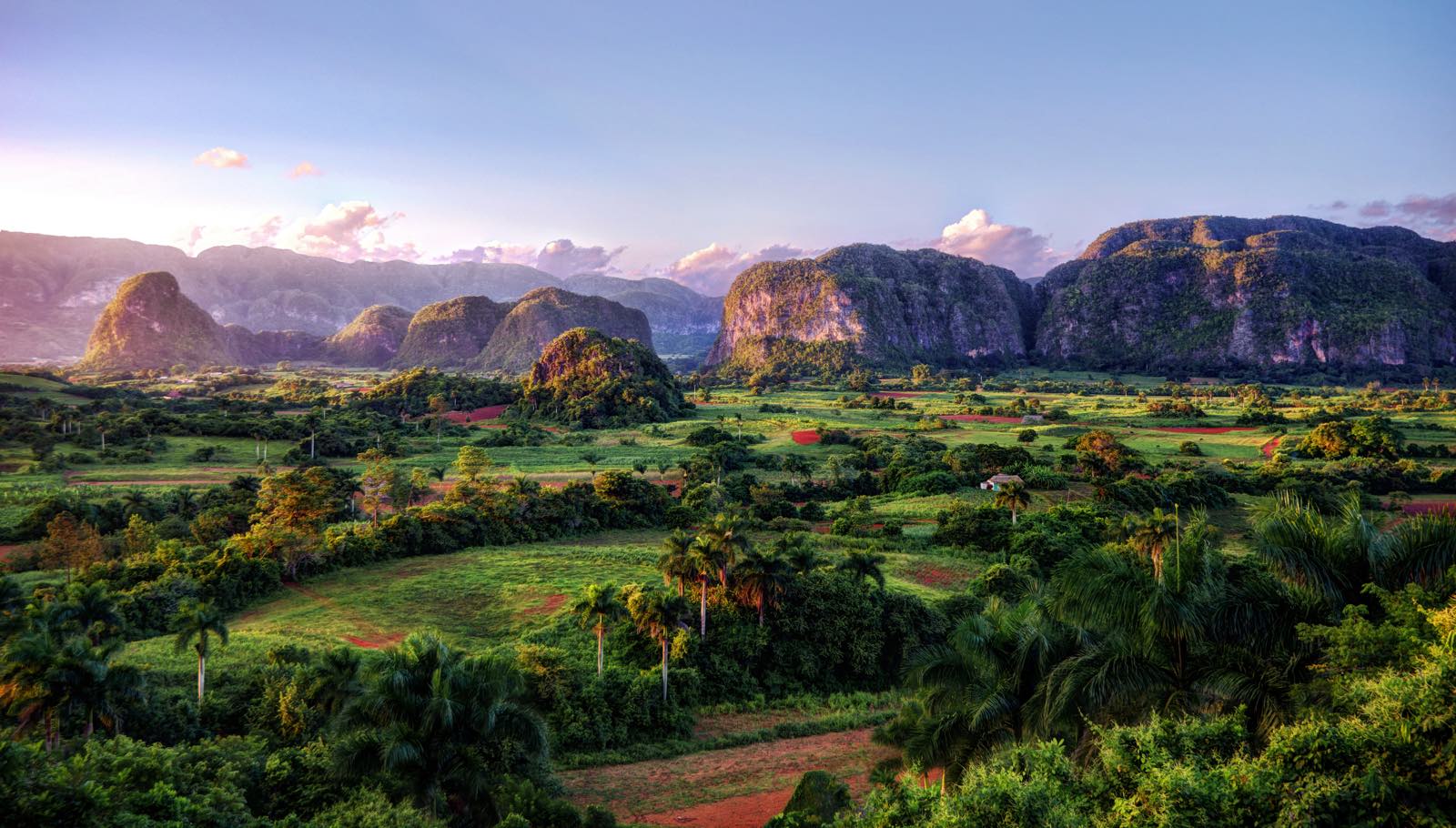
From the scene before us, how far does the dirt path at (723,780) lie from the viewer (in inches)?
801

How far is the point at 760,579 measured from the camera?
1277 inches

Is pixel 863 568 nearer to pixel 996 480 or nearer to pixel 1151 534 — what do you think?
pixel 1151 534

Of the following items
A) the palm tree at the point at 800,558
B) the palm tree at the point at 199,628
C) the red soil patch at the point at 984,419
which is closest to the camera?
the palm tree at the point at 199,628

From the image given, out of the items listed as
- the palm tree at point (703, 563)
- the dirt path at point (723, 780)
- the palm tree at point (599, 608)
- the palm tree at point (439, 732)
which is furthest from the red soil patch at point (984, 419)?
the palm tree at point (439, 732)

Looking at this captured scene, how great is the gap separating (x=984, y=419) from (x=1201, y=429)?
89.8ft

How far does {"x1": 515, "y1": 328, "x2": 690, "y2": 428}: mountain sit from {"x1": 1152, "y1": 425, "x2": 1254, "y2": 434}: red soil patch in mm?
70765

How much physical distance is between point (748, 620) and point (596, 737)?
9.77 metres

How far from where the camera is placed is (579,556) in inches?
1821

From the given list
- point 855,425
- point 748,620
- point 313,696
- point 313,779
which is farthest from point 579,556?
point 855,425

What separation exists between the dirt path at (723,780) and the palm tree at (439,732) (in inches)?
263

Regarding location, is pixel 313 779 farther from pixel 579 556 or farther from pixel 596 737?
pixel 579 556

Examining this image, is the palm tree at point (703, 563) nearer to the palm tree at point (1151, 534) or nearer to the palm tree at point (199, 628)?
the palm tree at point (199, 628)

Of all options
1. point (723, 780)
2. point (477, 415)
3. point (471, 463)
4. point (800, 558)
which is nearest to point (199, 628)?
point (723, 780)

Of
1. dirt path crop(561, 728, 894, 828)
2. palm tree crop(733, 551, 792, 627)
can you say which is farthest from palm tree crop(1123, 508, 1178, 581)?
dirt path crop(561, 728, 894, 828)
